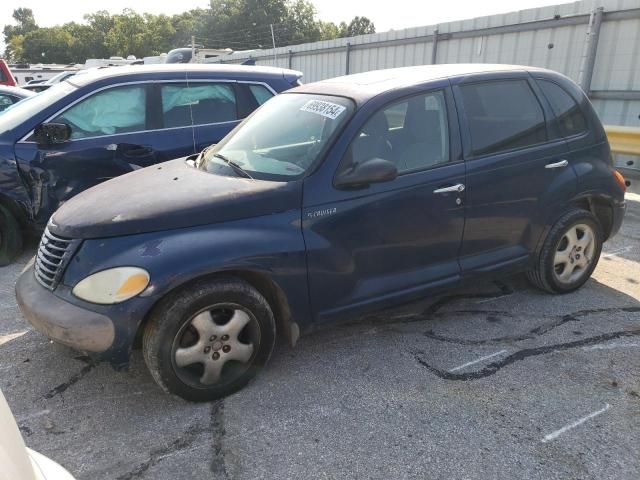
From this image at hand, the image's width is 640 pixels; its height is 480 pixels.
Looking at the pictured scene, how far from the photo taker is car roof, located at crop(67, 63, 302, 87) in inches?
204

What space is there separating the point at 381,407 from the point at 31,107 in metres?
4.59

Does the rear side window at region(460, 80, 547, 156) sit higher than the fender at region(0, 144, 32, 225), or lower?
higher

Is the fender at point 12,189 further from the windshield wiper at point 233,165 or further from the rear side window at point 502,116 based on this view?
the rear side window at point 502,116

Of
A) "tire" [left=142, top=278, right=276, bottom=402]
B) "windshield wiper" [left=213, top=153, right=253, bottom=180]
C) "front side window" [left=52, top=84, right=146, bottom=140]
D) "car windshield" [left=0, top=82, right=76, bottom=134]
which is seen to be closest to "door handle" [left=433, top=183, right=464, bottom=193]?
"windshield wiper" [left=213, top=153, right=253, bottom=180]

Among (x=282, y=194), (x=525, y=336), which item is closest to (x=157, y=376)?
(x=282, y=194)

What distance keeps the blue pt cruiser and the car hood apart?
0.04 feet

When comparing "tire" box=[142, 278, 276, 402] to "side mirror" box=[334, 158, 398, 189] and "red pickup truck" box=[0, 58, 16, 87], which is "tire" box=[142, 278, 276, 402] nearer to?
"side mirror" box=[334, 158, 398, 189]

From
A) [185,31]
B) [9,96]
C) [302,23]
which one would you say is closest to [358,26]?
[302,23]

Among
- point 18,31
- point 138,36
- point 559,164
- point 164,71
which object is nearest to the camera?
point 559,164

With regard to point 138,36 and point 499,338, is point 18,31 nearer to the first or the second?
point 138,36

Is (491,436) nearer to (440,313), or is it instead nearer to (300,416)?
(300,416)

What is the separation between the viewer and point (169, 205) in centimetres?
281

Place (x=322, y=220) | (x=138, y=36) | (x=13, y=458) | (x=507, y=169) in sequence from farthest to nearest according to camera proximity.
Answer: (x=138, y=36)
(x=507, y=169)
(x=322, y=220)
(x=13, y=458)

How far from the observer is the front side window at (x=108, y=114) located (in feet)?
16.5
